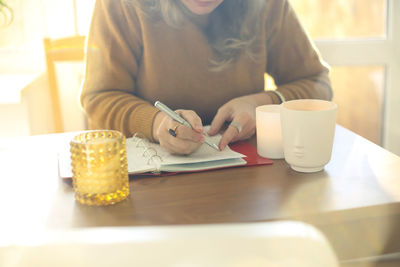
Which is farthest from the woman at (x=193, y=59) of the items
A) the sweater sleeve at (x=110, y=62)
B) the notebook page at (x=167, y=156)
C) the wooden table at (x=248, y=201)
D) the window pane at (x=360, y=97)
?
the window pane at (x=360, y=97)

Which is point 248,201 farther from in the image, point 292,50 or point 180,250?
point 292,50

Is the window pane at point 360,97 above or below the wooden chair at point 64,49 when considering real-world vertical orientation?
below

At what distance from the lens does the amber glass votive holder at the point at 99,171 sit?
63cm

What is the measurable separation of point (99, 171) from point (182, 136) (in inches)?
8.0

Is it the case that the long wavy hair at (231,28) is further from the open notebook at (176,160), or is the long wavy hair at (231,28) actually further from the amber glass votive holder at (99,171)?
the amber glass votive holder at (99,171)

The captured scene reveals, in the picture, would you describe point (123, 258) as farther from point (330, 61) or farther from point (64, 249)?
point (330, 61)

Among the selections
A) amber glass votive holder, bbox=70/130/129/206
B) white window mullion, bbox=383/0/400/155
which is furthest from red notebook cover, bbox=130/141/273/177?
white window mullion, bbox=383/0/400/155

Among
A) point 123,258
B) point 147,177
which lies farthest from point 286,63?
point 123,258

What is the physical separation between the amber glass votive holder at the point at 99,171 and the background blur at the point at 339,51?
1307 mm

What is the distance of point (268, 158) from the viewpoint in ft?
2.71

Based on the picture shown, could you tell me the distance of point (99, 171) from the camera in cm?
63

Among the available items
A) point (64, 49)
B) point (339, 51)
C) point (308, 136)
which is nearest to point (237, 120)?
point (308, 136)

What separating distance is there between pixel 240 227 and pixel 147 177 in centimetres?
53

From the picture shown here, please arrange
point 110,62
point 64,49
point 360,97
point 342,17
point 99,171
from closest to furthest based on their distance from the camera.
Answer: point 99,171 < point 110,62 < point 64,49 < point 342,17 < point 360,97
